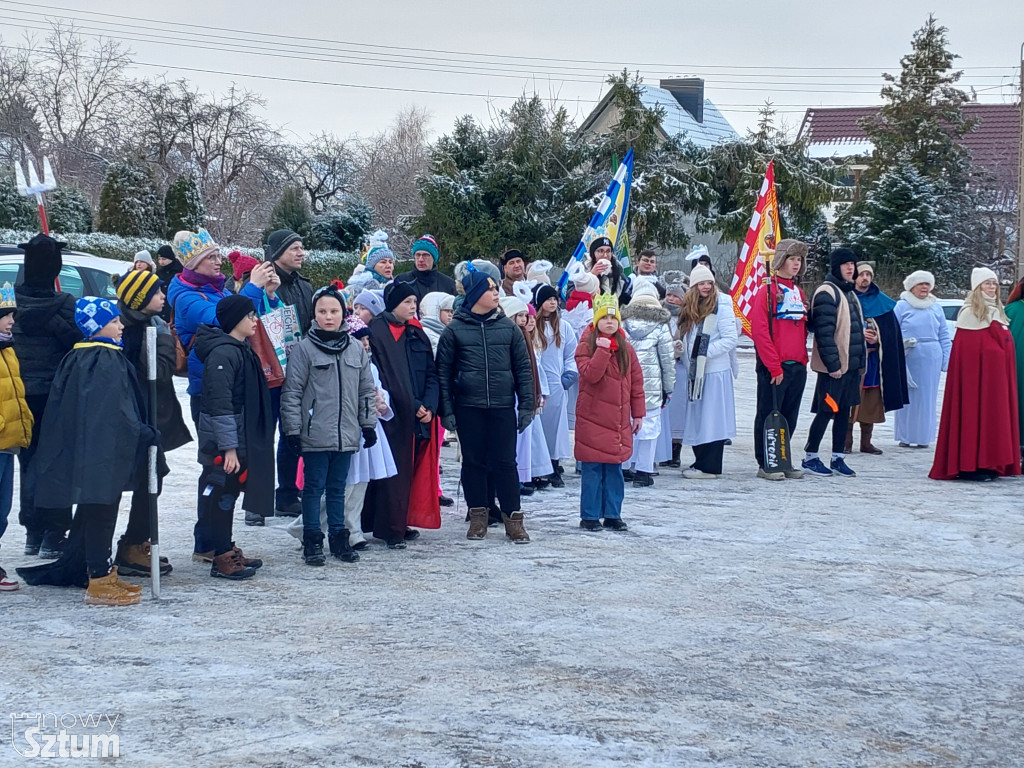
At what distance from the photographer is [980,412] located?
10.6 meters

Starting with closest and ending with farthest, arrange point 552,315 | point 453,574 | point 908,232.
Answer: point 453,574
point 552,315
point 908,232

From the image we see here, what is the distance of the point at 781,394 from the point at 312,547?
5181 millimetres

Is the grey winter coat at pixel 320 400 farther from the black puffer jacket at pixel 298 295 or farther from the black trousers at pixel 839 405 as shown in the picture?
the black trousers at pixel 839 405

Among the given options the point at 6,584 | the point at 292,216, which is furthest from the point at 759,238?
the point at 292,216

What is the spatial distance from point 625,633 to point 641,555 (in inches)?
69.3

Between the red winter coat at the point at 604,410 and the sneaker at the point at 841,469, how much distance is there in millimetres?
3403

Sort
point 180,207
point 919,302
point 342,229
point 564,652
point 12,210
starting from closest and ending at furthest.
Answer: point 564,652 → point 919,302 → point 12,210 → point 180,207 → point 342,229

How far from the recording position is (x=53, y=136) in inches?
1644

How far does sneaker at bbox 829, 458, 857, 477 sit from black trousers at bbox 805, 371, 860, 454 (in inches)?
3.8

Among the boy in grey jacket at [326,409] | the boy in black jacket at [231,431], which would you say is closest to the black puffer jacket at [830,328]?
the boy in grey jacket at [326,409]

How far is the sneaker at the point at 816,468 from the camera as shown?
10789mm

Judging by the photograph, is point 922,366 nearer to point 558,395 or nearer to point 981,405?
point 981,405

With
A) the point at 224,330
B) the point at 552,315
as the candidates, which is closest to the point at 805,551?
the point at 552,315

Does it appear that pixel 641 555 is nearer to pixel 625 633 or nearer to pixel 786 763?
pixel 625 633
